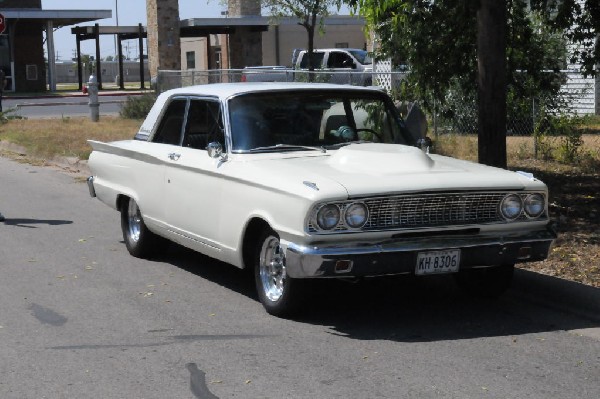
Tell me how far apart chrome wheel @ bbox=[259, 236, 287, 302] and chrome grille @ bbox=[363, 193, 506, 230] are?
2.66ft

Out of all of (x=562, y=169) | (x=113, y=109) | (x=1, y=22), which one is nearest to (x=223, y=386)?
(x=562, y=169)

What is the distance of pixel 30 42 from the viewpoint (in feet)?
195

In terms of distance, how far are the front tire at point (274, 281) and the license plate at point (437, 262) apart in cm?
84

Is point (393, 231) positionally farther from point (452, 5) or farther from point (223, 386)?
point (452, 5)

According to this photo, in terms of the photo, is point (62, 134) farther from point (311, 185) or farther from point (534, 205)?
point (534, 205)

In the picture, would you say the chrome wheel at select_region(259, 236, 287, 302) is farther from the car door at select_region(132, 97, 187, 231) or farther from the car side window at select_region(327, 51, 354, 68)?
the car side window at select_region(327, 51, 354, 68)

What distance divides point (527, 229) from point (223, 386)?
2670mm

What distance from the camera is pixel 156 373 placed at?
6.40 meters

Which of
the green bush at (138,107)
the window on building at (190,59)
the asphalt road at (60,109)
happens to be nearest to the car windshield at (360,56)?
the asphalt road at (60,109)

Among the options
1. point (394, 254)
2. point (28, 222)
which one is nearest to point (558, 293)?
point (394, 254)

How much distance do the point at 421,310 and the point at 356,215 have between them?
123cm

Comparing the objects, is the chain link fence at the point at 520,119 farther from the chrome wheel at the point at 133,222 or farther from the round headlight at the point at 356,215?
the round headlight at the point at 356,215

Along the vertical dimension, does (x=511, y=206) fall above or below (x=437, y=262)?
above

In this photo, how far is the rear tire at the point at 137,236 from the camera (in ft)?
32.7
